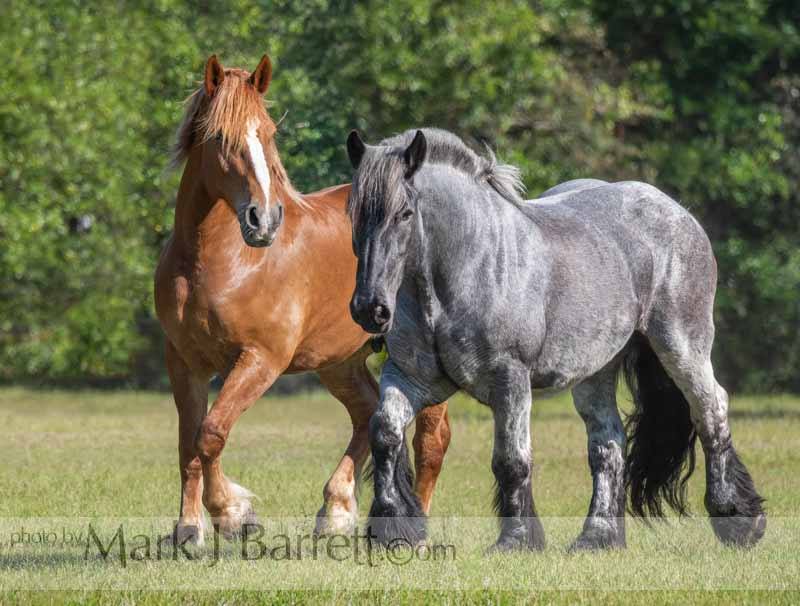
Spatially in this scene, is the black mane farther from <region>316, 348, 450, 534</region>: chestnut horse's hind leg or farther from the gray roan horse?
<region>316, 348, 450, 534</region>: chestnut horse's hind leg

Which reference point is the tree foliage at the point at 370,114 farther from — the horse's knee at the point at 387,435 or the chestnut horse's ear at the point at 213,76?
the horse's knee at the point at 387,435

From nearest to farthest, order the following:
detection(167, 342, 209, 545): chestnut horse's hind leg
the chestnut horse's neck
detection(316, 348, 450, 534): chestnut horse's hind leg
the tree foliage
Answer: detection(167, 342, 209, 545): chestnut horse's hind leg, the chestnut horse's neck, detection(316, 348, 450, 534): chestnut horse's hind leg, the tree foliage

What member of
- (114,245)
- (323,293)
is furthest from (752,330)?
(323,293)

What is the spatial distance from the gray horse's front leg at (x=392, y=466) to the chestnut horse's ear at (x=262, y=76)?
2.15 metres

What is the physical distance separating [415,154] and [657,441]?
9.04ft

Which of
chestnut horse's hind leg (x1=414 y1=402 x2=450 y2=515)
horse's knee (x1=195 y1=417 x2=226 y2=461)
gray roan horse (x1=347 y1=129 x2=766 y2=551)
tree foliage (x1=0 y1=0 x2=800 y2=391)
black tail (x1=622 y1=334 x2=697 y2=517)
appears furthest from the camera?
tree foliage (x1=0 y1=0 x2=800 y2=391)

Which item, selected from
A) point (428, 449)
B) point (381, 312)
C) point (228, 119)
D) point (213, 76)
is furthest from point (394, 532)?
point (213, 76)

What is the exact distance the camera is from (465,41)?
23.4 m

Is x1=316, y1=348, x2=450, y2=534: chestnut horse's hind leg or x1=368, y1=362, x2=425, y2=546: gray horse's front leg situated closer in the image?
x1=368, y1=362, x2=425, y2=546: gray horse's front leg

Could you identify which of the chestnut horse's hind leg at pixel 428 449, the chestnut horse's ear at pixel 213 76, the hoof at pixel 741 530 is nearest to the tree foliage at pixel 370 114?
the chestnut horse's hind leg at pixel 428 449

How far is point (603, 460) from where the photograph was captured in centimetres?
866

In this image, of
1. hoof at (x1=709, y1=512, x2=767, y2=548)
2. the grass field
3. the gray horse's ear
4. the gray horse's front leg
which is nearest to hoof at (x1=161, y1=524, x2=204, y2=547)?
the grass field

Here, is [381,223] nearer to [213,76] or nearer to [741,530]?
[213,76]

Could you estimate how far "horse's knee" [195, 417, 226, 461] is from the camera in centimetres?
829
